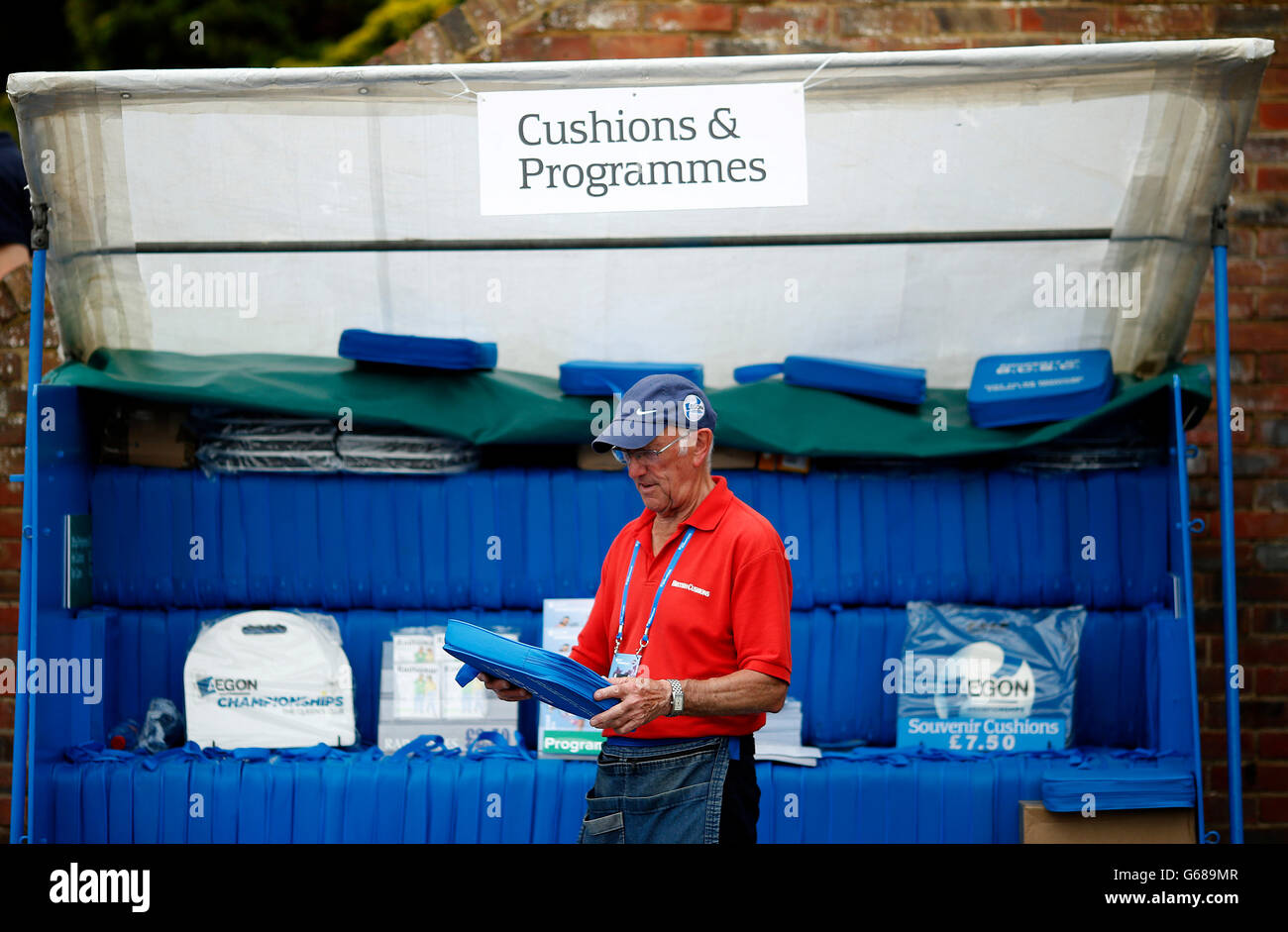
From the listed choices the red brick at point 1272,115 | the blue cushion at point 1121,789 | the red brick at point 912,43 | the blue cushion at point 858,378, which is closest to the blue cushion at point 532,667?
the blue cushion at point 1121,789

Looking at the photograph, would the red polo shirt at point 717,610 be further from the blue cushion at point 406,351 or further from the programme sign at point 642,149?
the blue cushion at point 406,351

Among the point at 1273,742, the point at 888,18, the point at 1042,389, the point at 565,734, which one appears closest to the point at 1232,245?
the point at 1042,389

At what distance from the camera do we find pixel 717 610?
8.79ft

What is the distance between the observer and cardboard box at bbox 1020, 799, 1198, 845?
3850 mm

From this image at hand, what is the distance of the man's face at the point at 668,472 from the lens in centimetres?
276

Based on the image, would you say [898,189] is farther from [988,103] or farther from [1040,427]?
[1040,427]

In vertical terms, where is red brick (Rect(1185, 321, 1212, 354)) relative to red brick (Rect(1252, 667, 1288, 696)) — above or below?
above

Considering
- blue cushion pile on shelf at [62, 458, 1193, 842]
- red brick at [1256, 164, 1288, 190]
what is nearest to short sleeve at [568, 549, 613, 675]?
blue cushion pile on shelf at [62, 458, 1193, 842]

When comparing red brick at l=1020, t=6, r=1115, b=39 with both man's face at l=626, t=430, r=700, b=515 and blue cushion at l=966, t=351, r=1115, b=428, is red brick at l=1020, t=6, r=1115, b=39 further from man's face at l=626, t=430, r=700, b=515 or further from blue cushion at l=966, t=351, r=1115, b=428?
man's face at l=626, t=430, r=700, b=515

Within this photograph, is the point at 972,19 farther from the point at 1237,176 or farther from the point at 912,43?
the point at 1237,176

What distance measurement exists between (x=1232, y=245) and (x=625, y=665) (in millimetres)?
3320

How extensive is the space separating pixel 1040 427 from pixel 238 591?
9.08 feet

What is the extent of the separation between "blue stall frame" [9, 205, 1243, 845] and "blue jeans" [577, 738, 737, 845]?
1829 mm
